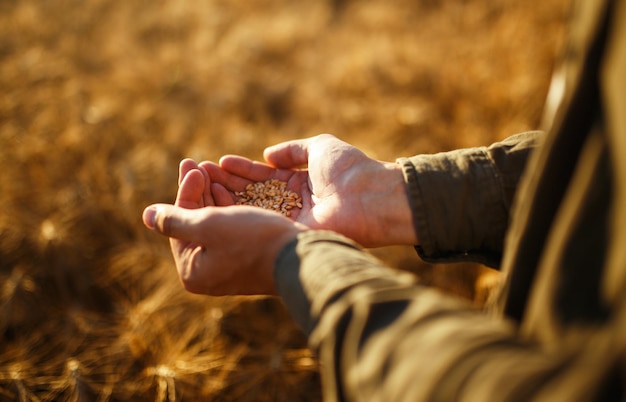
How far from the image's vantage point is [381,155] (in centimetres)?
267

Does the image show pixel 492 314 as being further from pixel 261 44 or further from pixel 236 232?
pixel 261 44

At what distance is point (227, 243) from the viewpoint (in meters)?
1.07

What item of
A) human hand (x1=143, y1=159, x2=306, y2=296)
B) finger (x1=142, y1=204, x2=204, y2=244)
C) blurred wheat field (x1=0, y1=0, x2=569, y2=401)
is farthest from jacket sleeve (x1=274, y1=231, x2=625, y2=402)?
blurred wheat field (x1=0, y1=0, x2=569, y2=401)

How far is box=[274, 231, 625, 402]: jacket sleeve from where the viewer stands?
1.62 ft

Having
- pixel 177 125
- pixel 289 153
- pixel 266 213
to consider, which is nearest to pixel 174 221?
pixel 266 213

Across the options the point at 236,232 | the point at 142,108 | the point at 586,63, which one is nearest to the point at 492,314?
the point at 586,63

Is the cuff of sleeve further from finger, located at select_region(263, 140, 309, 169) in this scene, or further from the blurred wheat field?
the blurred wheat field

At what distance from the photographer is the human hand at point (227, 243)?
102 cm

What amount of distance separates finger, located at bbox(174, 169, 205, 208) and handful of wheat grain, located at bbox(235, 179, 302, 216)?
19cm

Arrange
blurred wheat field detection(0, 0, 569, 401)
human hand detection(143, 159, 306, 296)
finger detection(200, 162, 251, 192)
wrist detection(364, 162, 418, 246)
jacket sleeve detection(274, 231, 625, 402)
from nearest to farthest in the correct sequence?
jacket sleeve detection(274, 231, 625, 402) < human hand detection(143, 159, 306, 296) < wrist detection(364, 162, 418, 246) < finger detection(200, 162, 251, 192) < blurred wheat field detection(0, 0, 569, 401)

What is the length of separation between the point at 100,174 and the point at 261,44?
212 cm

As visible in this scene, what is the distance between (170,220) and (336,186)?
20.7 inches

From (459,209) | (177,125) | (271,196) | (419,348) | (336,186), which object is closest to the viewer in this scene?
(419,348)

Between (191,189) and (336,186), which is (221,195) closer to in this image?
(191,189)
